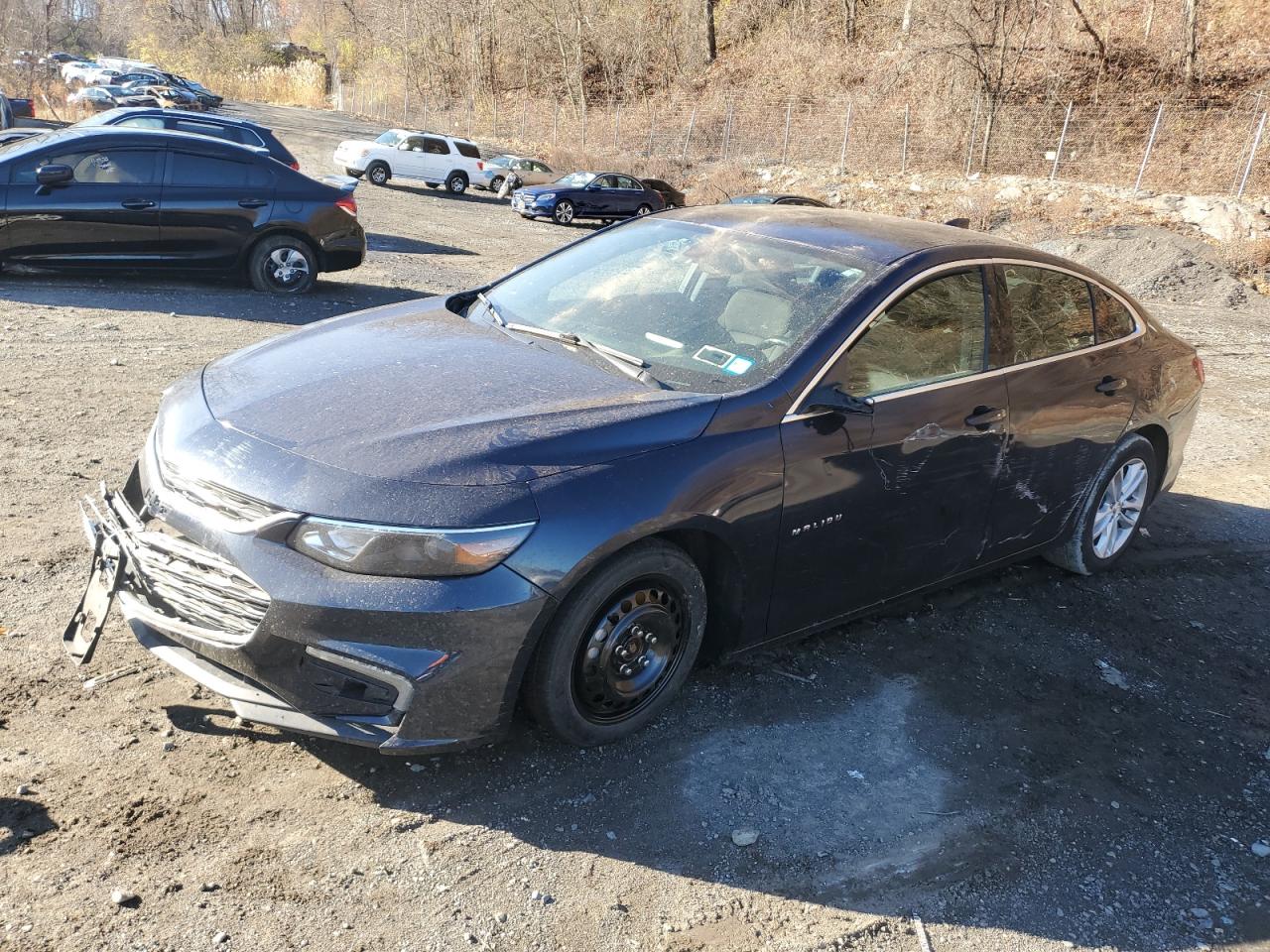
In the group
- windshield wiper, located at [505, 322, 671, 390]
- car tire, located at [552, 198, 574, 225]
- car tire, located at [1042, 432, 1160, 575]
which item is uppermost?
windshield wiper, located at [505, 322, 671, 390]

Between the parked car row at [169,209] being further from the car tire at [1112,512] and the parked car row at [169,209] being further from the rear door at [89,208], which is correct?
the car tire at [1112,512]

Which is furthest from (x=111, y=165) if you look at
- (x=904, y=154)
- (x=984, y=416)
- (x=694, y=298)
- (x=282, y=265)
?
(x=904, y=154)

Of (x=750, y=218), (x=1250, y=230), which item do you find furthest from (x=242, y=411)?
(x=1250, y=230)

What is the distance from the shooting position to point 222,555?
2.99 meters

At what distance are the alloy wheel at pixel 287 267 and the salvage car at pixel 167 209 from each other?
0.01m

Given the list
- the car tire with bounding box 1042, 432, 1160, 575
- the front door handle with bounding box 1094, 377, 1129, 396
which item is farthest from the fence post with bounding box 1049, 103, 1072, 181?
the front door handle with bounding box 1094, 377, 1129, 396

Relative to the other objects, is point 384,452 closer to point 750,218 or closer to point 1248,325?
point 750,218

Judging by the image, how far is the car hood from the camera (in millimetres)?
3131

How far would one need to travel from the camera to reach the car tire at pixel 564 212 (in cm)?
2597

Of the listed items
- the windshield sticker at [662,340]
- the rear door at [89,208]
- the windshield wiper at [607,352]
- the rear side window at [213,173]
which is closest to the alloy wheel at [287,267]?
the rear side window at [213,173]

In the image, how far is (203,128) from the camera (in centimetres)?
1881

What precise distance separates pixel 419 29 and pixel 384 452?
62692mm

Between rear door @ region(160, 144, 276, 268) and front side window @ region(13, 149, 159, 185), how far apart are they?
0.63 ft

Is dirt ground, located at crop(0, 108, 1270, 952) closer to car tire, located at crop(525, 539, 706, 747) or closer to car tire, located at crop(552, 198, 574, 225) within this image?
car tire, located at crop(525, 539, 706, 747)
